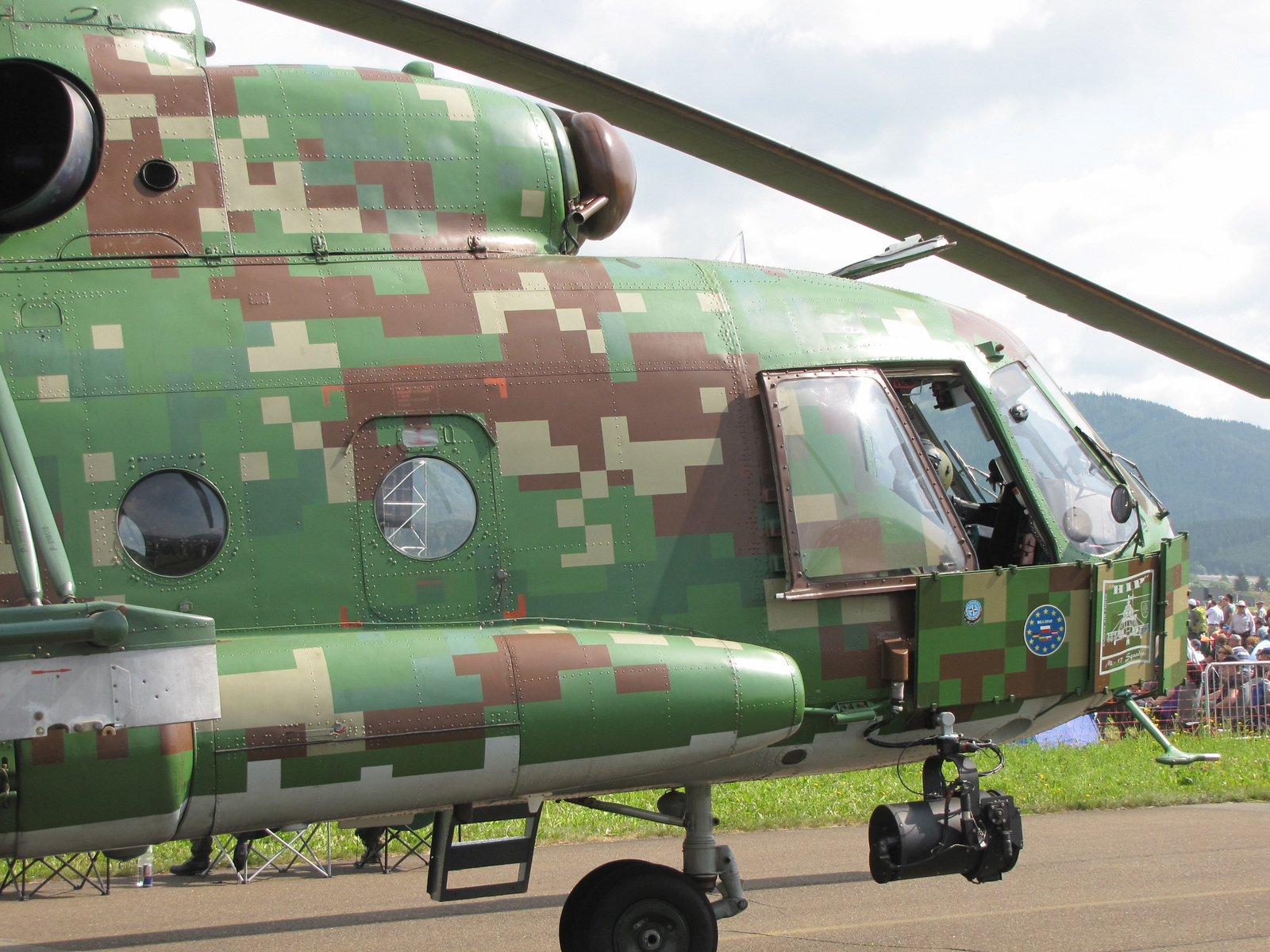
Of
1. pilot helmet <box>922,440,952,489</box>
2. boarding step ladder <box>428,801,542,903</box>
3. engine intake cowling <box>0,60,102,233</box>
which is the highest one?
engine intake cowling <box>0,60,102,233</box>

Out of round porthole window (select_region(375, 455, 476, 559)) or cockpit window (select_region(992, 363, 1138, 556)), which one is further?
cockpit window (select_region(992, 363, 1138, 556))

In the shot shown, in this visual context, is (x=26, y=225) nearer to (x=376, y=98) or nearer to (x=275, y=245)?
(x=275, y=245)

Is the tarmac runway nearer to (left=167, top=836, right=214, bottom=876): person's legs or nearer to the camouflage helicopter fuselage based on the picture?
(left=167, top=836, right=214, bottom=876): person's legs

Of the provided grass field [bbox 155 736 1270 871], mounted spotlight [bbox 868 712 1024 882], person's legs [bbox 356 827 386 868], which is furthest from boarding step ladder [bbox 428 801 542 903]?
grass field [bbox 155 736 1270 871]

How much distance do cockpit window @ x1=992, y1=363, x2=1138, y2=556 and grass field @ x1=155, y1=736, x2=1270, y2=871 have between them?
4.54m

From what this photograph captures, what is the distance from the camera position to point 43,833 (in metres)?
4.16

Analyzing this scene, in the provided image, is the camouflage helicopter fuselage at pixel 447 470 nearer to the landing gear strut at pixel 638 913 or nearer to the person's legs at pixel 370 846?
the landing gear strut at pixel 638 913

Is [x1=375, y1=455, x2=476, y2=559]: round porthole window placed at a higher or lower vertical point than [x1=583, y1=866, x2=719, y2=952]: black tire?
higher

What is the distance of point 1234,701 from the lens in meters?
14.9

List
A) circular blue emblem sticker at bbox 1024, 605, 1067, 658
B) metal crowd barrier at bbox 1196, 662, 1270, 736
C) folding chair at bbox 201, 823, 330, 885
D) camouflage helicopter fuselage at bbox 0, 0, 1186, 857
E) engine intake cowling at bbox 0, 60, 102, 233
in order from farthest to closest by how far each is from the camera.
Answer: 1. metal crowd barrier at bbox 1196, 662, 1270, 736
2. folding chair at bbox 201, 823, 330, 885
3. circular blue emblem sticker at bbox 1024, 605, 1067, 658
4. engine intake cowling at bbox 0, 60, 102, 233
5. camouflage helicopter fuselage at bbox 0, 0, 1186, 857

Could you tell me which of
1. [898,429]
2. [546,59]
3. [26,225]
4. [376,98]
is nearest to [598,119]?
[546,59]

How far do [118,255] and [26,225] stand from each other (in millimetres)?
384

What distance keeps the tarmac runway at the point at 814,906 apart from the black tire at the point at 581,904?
1.49 meters

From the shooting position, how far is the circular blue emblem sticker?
226 inches
